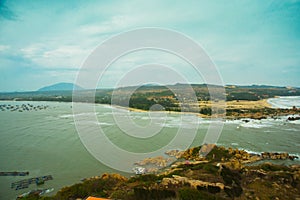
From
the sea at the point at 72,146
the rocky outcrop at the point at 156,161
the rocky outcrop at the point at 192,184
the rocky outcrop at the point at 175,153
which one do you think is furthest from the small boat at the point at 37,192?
the rocky outcrop at the point at 175,153

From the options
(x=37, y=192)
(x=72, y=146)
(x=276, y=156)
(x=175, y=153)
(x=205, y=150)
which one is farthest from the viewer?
(x=72, y=146)

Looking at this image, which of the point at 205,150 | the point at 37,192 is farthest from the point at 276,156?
the point at 37,192

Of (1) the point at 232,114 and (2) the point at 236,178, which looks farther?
(1) the point at 232,114

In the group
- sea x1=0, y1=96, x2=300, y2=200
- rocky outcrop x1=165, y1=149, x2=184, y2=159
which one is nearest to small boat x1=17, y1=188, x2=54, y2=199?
sea x1=0, y1=96, x2=300, y2=200

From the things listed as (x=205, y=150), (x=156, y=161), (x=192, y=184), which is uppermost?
(x=192, y=184)

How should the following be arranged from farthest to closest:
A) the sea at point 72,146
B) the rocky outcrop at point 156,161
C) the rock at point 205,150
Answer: the rock at point 205,150 < the rocky outcrop at point 156,161 < the sea at point 72,146

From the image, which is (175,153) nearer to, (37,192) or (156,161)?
(156,161)

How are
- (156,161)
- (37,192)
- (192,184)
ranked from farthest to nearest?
(156,161) → (37,192) → (192,184)

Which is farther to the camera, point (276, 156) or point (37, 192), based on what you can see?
point (276, 156)

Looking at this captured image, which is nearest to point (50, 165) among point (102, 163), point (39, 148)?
point (102, 163)

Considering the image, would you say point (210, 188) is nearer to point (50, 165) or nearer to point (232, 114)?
point (50, 165)

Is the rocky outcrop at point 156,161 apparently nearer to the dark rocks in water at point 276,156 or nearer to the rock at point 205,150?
the rock at point 205,150
